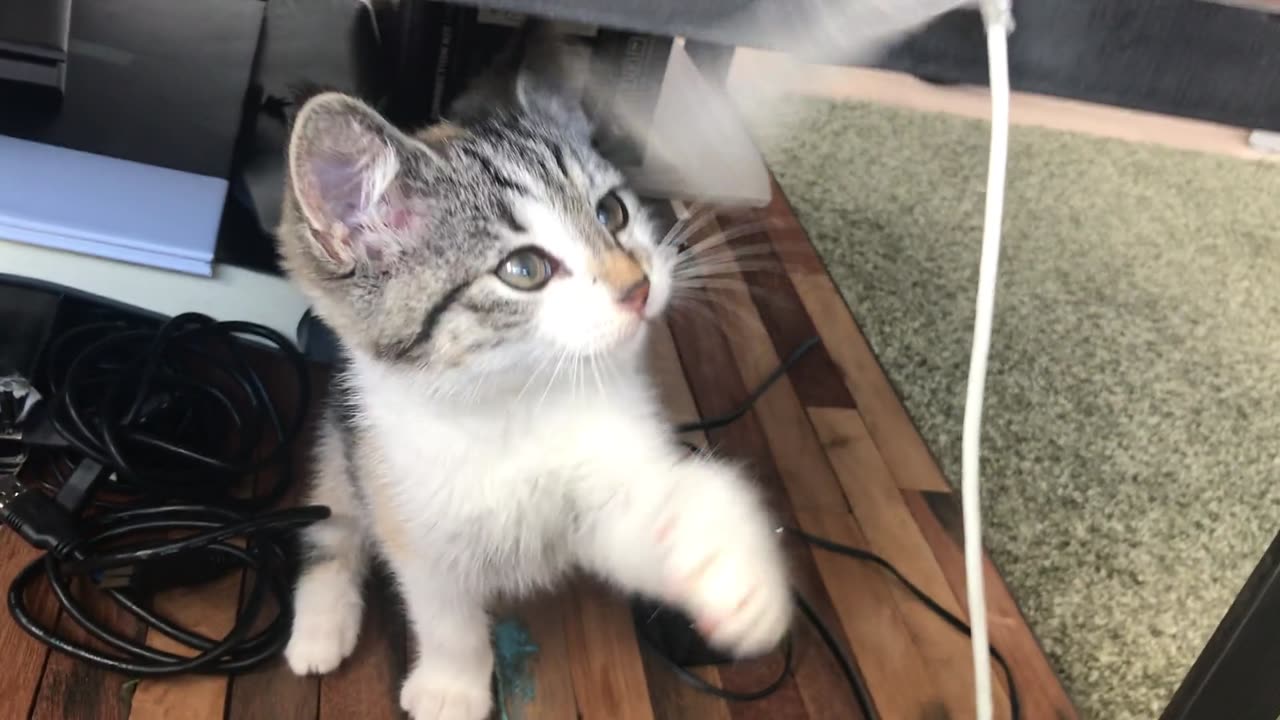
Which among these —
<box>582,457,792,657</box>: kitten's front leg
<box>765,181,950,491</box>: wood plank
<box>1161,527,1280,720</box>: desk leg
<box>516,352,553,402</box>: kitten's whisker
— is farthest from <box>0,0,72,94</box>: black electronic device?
<box>1161,527,1280,720</box>: desk leg

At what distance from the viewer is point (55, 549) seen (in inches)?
35.3

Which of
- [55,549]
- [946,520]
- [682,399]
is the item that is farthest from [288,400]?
[946,520]

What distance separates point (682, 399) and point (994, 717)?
0.54 metres

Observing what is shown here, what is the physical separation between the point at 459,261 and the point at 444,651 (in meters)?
0.38

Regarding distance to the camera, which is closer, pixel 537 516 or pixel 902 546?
pixel 537 516

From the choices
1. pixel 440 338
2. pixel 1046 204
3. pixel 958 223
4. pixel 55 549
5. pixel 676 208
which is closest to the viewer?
pixel 440 338

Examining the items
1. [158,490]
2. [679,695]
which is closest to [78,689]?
[158,490]

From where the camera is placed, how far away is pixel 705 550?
64 centimetres

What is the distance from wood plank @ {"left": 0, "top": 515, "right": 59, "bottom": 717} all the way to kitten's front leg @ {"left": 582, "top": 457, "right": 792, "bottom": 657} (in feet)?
1.72

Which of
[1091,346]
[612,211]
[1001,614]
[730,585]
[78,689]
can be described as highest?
[612,211]

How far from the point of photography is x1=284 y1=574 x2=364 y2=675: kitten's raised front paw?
0.91 meters

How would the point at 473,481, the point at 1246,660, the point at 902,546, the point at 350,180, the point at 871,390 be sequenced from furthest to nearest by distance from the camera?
the point at 871,390, the point at 902,546, the point at 473,481, the point at 350,180, the point at 1246,660

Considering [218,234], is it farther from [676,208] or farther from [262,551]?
[676,208]

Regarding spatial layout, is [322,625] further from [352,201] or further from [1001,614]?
[1001,614]
